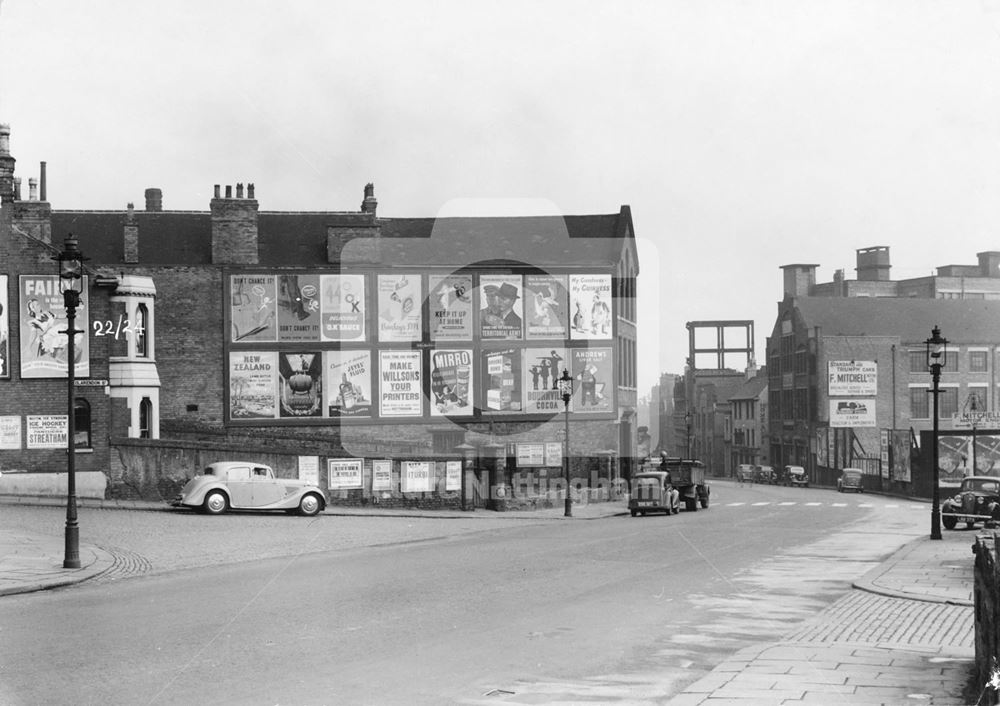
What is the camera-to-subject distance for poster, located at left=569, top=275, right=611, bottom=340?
5341cm

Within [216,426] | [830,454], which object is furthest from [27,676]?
[830,454]

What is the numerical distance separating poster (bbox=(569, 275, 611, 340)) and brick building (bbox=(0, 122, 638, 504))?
0.24 ft

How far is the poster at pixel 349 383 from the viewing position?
165ft

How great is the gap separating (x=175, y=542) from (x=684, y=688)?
16.6 meters

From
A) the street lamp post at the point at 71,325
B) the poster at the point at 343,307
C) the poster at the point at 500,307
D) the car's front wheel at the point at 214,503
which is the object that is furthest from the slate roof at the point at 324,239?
the street lamp post at the point at 71,325

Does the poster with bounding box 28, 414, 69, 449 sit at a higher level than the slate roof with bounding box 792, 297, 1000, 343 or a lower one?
lower

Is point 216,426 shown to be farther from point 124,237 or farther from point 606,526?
point 606,526

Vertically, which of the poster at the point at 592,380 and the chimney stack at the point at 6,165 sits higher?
the chimney stack at the point at 6,165

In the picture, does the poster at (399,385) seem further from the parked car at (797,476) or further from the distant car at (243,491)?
the parked car at (797,476)

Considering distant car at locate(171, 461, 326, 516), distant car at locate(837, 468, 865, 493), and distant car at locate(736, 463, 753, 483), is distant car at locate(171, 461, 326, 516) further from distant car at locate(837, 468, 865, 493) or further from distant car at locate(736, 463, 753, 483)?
distant car at locate(736, 463, 753, 483)

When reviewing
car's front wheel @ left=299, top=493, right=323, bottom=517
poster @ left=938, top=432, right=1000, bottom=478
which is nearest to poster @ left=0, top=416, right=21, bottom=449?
car's front wheel @ left=299, top=493, right=323, bottom=517

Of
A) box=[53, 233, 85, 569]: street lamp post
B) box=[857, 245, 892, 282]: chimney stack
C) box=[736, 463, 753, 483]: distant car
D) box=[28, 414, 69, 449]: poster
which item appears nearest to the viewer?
box=[53, 233, 85, 569]: street lamp post

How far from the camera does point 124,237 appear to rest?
162 ft

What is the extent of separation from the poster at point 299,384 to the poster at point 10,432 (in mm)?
14633
